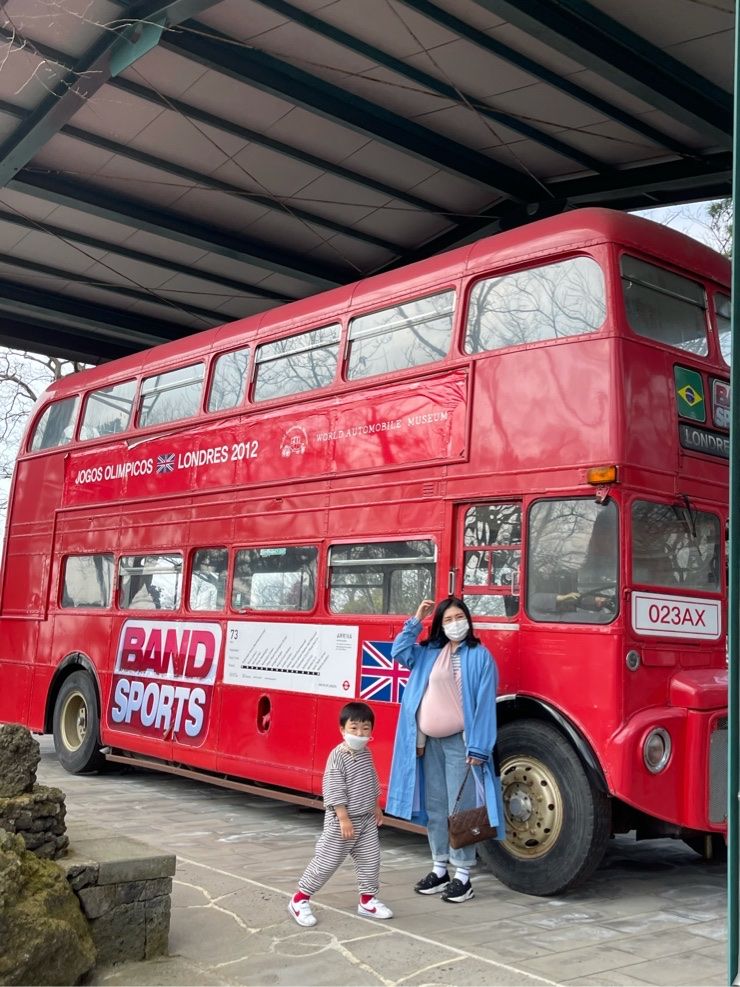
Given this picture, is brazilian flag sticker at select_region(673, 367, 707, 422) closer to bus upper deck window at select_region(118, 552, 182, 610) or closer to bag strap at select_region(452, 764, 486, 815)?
bag strap at select_region(452, 764, 486, 815)

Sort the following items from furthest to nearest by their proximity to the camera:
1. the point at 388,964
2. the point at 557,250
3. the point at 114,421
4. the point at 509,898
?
the point at 114,421, the point at 557,250, the point at 509,898, the point at 388,964

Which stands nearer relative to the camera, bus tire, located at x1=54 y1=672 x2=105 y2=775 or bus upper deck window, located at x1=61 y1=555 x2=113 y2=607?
bus tire, located at x1=54 y1=672 x2=105 y2=775

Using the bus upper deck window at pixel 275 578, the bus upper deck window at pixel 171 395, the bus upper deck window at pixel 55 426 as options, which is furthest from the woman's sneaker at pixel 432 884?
the bus upper deck window at pixel 55 426

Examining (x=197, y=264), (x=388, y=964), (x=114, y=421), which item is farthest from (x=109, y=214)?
(x=388, y=964)

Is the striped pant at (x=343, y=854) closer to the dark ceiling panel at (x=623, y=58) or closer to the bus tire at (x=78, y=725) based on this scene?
the bus tire at (x=78, y=725)

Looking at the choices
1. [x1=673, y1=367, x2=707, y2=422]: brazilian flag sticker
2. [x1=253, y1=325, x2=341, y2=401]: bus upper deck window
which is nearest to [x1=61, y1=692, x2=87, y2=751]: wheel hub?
[x1=253, y1=325, x2=341, y2=401]: bus upper deck window

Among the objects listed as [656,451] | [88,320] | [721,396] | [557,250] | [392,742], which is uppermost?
[88,320]

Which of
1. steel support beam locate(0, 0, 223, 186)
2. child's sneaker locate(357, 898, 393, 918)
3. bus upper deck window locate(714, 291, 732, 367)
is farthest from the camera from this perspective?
steel support beam locate(0, 0, 223, 186)

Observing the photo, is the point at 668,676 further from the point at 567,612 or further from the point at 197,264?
the point at 197,264

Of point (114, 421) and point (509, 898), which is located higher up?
point (114, 421)

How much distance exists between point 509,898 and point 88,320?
41.8 ft

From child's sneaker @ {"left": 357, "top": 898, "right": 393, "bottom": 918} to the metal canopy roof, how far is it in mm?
6346

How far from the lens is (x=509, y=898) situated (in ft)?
20.7

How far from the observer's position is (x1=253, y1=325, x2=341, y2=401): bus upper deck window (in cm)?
877
